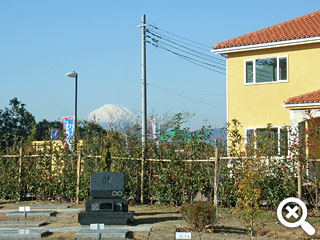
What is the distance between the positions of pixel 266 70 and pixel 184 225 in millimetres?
12885

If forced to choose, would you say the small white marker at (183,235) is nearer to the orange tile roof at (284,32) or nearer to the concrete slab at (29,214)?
the concrete slab at (29,214)

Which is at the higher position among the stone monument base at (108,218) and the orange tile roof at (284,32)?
the orange tile roof at (284,32)

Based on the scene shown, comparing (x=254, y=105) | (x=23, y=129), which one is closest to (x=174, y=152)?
(x=254, y=105)

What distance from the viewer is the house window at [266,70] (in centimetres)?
2308

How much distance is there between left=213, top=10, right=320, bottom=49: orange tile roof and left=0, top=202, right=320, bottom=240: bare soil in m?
10.6

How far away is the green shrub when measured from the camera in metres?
11.1

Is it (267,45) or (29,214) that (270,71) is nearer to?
(267,45)

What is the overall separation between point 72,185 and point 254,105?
33.2ft

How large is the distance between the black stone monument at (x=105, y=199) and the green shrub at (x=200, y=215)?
5.73 feet

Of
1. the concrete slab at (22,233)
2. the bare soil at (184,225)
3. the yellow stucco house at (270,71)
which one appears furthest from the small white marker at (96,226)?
the yellow stucco house at (270,71)

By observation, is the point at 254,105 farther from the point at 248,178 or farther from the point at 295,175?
the point at 248,178

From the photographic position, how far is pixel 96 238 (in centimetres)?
1061

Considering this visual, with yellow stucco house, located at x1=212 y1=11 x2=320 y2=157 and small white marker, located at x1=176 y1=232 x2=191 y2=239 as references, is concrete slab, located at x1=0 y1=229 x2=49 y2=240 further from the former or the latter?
yellow stucco house, located at x1=212 y1=11 x2=320 y2=157

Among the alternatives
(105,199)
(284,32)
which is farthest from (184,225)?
(284,32)
